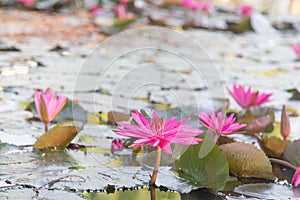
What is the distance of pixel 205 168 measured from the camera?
130 centimetres

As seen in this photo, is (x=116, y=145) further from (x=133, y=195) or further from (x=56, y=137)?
(x=133, y=195)

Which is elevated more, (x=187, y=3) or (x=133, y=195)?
(x=187, y=3)

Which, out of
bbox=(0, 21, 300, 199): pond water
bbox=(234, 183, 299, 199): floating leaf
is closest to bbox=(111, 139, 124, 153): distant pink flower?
bbox=(0, 21, 300, 199): pond water

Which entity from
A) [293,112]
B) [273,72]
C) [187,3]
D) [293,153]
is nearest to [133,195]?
[293,153]

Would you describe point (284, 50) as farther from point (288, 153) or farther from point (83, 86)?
point (288, 153)

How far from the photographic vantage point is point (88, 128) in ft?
5.93

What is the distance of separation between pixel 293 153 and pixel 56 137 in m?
0.61

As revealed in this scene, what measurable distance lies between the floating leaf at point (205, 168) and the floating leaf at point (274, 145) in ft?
1.08

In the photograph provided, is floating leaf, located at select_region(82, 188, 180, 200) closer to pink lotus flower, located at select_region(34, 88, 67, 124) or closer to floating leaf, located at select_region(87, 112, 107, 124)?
pink lotus flower, located at select_region(34, 88, 67, 124)

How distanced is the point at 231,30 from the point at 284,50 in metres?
0.97

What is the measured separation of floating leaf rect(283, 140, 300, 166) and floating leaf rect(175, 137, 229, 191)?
308 mm

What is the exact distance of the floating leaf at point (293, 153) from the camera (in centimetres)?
151

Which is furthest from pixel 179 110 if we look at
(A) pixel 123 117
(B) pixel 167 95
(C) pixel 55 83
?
(C) pixel 55 83

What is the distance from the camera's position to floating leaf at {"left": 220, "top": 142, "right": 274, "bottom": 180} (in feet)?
4.63
